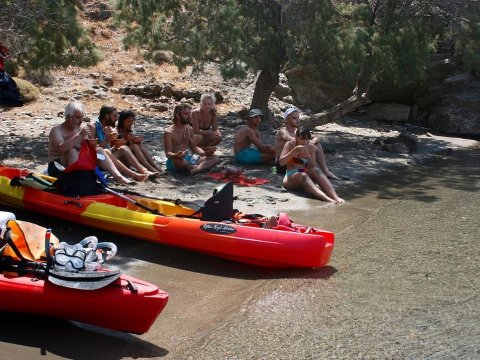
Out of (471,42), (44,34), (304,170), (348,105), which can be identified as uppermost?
(471,42)

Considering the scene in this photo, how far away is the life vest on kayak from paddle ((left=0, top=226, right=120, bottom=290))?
47 mm

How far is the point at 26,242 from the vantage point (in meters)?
5.23

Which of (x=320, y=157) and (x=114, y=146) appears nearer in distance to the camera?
(x=114, y=146)

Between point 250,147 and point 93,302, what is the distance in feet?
20.0

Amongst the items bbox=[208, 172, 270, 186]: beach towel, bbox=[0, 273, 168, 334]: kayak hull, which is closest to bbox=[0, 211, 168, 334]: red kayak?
bbox=[0, 273, 168, 334]: kayak hull

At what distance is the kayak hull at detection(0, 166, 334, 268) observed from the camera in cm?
628

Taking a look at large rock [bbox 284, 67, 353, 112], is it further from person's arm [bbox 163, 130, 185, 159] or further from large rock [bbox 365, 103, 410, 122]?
person's arm [bbox 163, 130, 185, 159]

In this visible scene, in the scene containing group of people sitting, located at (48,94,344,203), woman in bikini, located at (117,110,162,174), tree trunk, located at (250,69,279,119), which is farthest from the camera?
tree trunk, located at (250,69,279,119)

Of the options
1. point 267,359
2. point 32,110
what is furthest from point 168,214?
point 32,110

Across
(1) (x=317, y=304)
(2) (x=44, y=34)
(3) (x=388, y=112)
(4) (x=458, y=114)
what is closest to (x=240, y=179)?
(2) (x=44, y=34)

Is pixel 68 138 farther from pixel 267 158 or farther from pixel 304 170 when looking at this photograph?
pixel 267 158

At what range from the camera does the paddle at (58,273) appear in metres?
4.77

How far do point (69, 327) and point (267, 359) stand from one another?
147 centimetres

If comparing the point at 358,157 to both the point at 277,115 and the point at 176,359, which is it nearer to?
the point at 277,115
